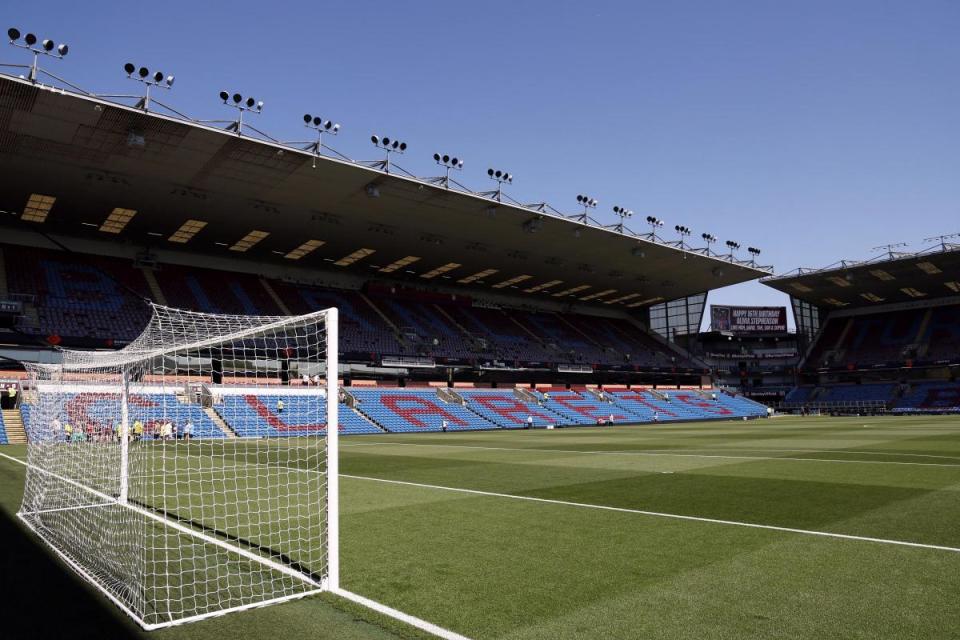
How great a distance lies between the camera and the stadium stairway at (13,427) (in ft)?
85.0

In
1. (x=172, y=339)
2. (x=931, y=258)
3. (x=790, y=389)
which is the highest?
(x=931, y=258)

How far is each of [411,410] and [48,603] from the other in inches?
1401

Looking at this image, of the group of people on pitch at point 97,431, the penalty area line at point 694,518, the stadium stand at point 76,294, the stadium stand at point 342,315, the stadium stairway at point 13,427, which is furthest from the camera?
the stadium stand at point 342,315

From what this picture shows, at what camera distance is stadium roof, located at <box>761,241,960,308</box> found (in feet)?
176

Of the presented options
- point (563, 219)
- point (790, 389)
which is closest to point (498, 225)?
point (563, 219)

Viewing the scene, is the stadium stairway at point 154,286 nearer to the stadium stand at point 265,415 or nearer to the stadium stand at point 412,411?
the stadium stand at point 265,415

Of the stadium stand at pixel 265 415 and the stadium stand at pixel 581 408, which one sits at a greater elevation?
the stadium stand at pixel 265 415

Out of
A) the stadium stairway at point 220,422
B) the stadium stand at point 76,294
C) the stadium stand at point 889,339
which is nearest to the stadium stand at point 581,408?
the stadium stairway at point 220,422

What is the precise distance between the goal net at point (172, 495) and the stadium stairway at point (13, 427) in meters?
12.9

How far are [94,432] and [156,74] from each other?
58.1 feet

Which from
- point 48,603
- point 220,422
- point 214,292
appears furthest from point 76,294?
point 48,603

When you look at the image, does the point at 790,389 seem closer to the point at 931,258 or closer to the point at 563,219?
the point at 931,258

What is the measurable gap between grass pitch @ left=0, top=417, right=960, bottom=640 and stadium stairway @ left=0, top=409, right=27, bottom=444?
16.3m

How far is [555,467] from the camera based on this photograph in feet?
51.4
